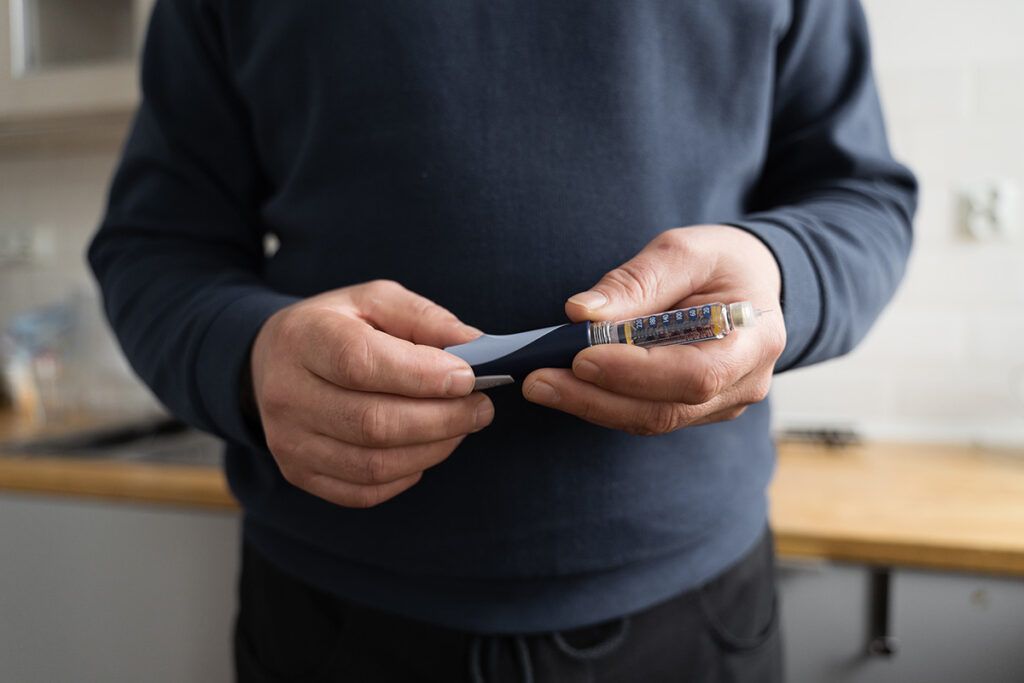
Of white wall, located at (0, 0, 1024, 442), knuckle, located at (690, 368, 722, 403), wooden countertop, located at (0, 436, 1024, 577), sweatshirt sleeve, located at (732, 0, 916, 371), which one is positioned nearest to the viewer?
knuckle, located at (690, 368, 722, 403)

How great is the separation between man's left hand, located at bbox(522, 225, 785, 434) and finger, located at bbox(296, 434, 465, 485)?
70 mm

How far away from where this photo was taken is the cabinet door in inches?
46.7

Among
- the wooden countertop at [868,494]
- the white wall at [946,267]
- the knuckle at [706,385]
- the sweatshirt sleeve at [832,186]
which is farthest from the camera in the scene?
the white wall at [946,267]

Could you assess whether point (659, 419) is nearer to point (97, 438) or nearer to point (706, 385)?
point (706, 385)

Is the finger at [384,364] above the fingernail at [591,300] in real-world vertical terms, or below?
below

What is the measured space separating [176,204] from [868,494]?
0.85 metres

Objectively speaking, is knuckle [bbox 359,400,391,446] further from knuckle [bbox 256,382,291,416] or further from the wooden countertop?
the wooden countertop

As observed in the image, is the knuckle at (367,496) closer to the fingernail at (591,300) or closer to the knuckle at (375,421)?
the knuckle at (375,421)

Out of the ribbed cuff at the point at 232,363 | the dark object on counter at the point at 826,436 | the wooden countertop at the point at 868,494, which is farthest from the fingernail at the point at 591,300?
the dark object on counter at the point at 826,436

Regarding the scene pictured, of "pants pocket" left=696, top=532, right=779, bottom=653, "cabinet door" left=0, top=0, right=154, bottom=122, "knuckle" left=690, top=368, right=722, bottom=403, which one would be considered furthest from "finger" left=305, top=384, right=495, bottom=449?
"cabinet door" left=0, top=0, right=154, bottom=122

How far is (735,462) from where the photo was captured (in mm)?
512

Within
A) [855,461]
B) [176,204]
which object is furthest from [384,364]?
[855,461]

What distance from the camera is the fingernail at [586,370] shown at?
1.14ft

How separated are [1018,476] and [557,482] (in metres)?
0.83
